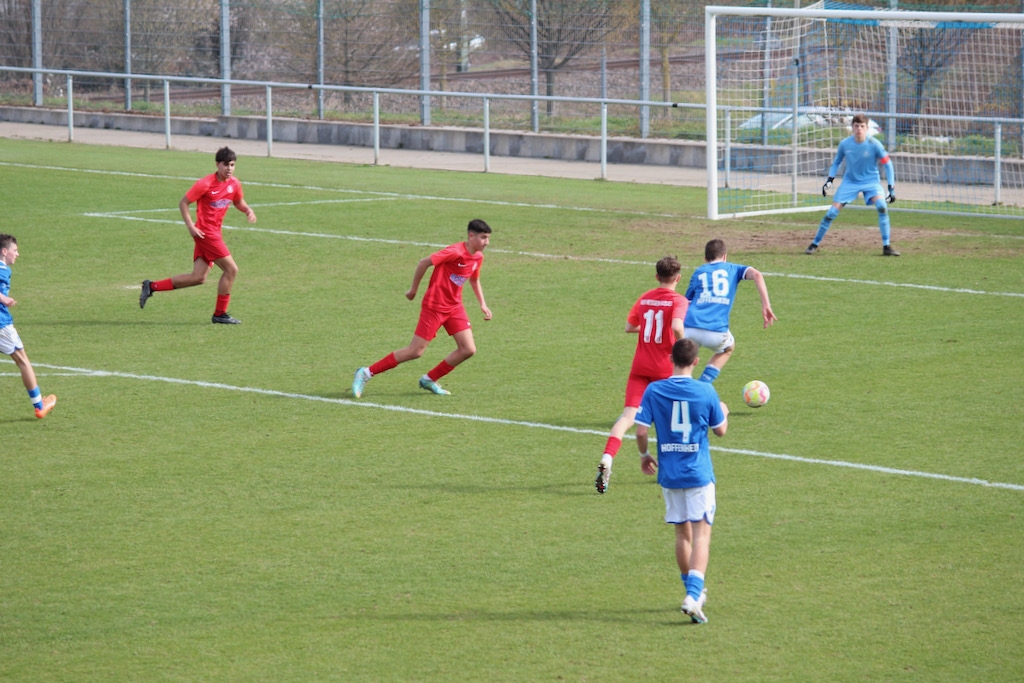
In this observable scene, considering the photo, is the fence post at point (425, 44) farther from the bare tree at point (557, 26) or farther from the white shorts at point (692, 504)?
the white shorts at point (692, 504)

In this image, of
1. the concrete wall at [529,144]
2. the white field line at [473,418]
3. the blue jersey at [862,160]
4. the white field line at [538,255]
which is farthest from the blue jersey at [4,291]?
the concrete wall at [529,144]

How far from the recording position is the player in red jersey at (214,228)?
47.4ft

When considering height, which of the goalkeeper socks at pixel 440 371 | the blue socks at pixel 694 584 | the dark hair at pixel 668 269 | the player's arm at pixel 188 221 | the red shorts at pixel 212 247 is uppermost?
the player's arm at pixel 188 221

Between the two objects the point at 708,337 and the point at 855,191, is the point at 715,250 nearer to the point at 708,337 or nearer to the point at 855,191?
the point at 708,337

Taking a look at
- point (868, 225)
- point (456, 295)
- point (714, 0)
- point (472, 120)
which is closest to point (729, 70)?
point (868, 225)

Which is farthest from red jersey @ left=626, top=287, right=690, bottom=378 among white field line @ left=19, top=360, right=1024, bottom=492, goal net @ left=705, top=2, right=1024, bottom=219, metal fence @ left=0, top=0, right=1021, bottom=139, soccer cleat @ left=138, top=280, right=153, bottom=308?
metal fence @ left=0, top=0, right=1021, bottom=139

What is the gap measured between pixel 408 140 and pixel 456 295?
2255cm

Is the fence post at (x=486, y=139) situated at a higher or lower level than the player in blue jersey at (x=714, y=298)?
higher

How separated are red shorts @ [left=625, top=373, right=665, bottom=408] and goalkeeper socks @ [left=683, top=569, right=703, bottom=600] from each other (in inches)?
97.0

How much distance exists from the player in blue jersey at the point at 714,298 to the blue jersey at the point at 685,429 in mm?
3416

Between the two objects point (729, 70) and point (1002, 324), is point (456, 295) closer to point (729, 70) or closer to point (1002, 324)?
point (1002, 324)

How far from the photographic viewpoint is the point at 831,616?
6.92 metres

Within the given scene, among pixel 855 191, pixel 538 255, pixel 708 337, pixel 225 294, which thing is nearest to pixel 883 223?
pixel 855 191

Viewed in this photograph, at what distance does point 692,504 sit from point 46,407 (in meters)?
5.97
